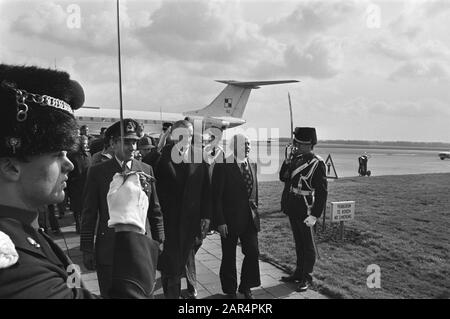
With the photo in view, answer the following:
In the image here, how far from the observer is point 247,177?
4637mm

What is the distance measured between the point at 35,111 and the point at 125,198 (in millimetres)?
402

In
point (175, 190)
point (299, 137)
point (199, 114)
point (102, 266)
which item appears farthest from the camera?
point (199, 114)

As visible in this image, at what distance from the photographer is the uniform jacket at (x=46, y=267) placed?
0.97m

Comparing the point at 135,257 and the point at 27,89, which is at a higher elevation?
the point at 27,89

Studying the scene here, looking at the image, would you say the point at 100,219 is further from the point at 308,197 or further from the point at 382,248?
the point at 382,248

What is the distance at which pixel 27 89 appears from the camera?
1.18m

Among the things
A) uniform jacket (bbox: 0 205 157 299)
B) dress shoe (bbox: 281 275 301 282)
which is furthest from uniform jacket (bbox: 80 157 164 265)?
dress shoe (bbox: 281 275 301 282)

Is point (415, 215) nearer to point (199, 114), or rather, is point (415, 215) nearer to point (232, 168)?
point (232, 168)

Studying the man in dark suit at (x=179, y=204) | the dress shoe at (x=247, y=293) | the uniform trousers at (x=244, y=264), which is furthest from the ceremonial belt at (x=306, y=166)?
the dress shoe at (x=247, y=293)

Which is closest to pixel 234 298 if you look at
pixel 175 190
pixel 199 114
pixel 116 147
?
pixel 175 190

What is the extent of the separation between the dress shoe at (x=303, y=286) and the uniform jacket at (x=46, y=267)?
11.8ft

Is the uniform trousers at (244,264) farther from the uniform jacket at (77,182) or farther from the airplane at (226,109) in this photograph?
the airplane at (226,109)
